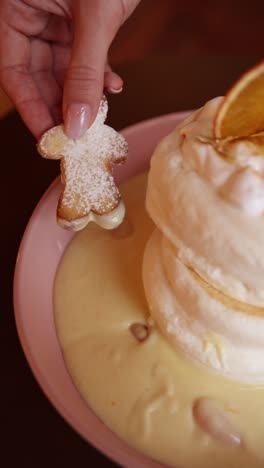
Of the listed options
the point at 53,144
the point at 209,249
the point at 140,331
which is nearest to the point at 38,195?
the point at 53,144

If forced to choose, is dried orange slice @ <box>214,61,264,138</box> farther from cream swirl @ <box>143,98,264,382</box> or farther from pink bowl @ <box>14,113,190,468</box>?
pink bowl @ <box>14,113,190,468</box>

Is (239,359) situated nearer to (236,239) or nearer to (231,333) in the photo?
(231,333)

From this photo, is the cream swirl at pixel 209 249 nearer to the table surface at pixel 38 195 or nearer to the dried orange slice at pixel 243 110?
the dried orange slice at pixel 243 110

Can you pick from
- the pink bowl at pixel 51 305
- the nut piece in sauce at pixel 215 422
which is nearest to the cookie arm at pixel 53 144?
the pink bowl at pixel 51 305

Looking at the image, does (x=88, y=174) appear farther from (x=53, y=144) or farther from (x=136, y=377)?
(x=136, y=377)

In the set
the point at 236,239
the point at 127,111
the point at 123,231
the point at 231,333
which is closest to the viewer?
the point at 236,239

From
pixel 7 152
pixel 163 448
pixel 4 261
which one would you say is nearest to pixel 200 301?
pixel 163 448

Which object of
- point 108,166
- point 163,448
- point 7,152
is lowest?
point 163,448
